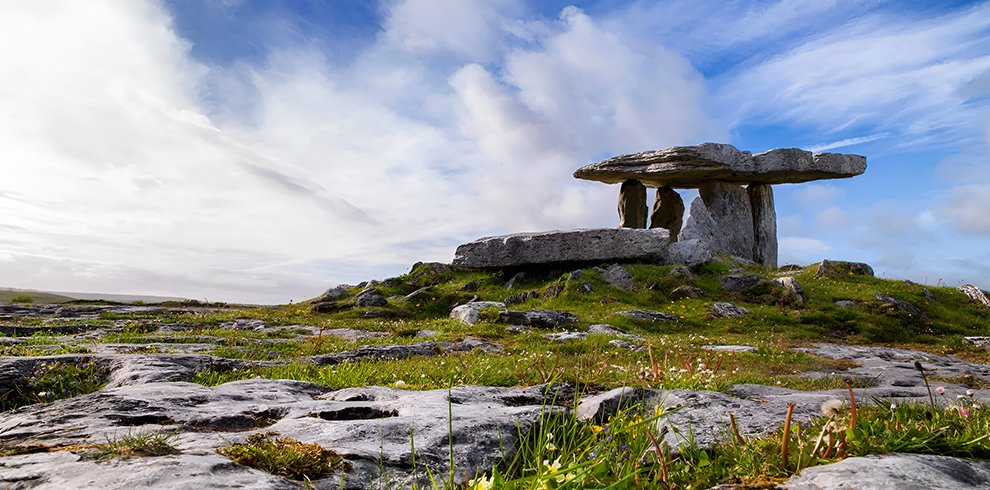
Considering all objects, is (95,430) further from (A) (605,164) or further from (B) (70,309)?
(A) (605,164)

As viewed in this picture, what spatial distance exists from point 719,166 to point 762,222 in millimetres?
6705

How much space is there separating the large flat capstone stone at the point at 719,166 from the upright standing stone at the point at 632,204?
1.82 ft

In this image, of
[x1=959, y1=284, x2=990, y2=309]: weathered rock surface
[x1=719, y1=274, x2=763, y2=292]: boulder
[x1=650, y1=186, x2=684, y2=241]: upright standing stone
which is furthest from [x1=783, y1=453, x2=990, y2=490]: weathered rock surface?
[x1=650, y1=186, x2=684, y2=241]: upright standing stone

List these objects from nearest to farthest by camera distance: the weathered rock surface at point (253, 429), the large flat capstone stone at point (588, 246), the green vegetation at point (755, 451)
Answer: the weathered rock surface at point (253, 429), the green vegetation at point (755, 451), the large flat capstone stone at point (588, 246)

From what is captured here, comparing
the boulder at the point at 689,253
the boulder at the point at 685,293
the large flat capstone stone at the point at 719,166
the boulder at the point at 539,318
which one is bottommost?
the boulder at the point at 539,318

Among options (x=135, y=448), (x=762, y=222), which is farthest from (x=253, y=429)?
(x=762, y=222)

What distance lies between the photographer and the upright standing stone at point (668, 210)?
38156 mm

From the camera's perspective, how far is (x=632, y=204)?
120 ft

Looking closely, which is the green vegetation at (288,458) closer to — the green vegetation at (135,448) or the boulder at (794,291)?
the green vegetation at (135,448)

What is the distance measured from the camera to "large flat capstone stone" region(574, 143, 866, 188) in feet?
111

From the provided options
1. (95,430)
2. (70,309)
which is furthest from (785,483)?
(70,309)

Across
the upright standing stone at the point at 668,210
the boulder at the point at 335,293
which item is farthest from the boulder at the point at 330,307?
the upright standing stone at the point at 668,210

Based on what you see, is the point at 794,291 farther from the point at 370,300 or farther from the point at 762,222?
the point at 370,300

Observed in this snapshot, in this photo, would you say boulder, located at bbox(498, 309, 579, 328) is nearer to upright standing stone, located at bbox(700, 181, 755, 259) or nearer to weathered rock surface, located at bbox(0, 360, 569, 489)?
weathered rock surface, located at bbox(0, 360, 569, 489)
